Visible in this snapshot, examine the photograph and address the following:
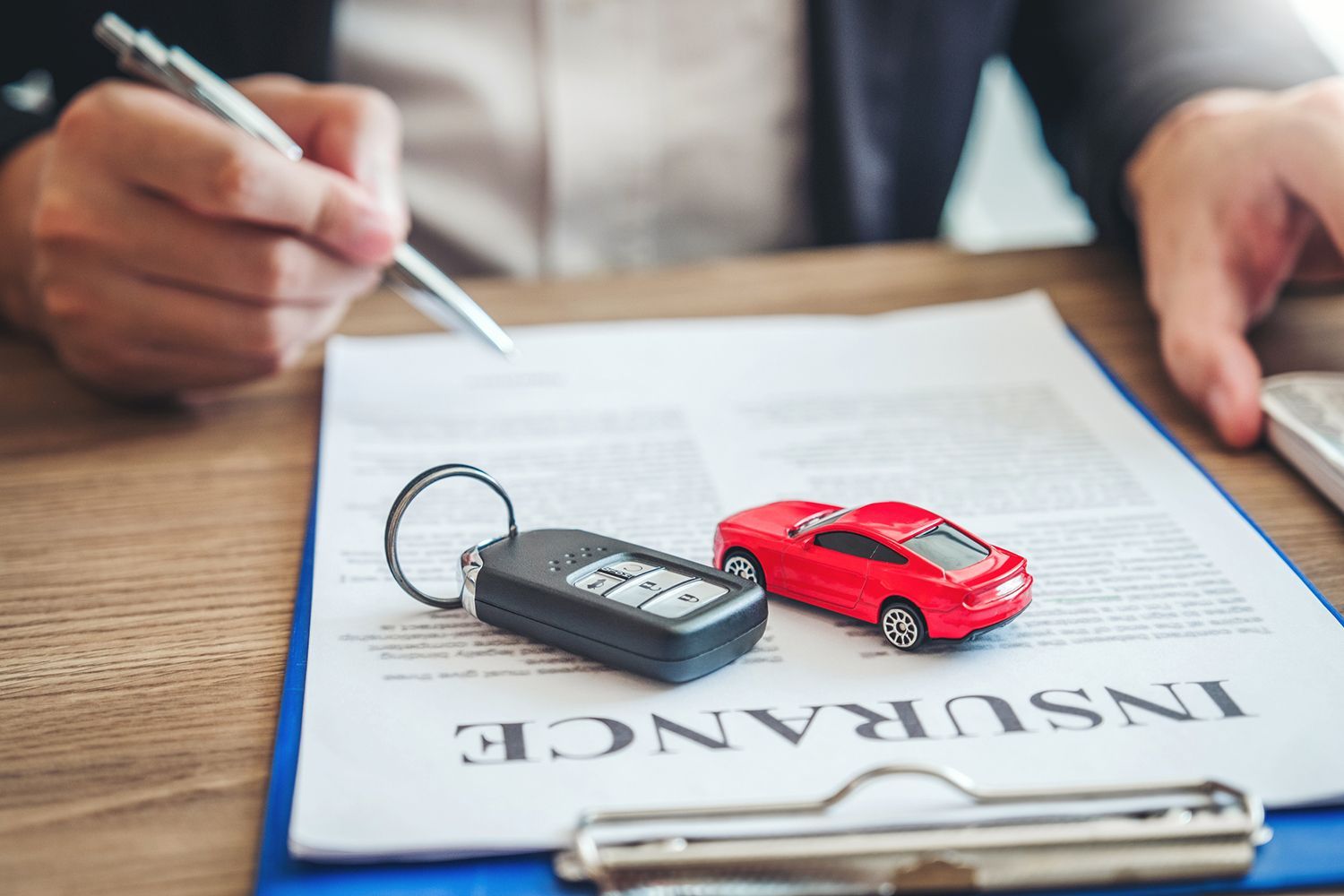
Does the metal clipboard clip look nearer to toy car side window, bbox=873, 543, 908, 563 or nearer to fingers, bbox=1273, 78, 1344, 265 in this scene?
toy car side window, bbox=873, 543, 908, 563

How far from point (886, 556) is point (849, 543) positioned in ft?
0.06

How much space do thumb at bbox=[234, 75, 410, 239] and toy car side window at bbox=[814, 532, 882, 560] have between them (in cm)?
37

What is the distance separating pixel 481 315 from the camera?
778 mm

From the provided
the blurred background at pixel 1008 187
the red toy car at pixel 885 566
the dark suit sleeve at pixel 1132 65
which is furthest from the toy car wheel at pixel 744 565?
the blurred background at pixel 1008 187

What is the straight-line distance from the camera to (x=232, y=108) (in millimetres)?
676

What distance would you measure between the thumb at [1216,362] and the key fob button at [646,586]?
1.26 ft

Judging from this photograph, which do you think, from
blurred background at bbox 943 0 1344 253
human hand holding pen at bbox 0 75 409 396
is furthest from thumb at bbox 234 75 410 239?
blurred background at bbox 943 0 1344 253

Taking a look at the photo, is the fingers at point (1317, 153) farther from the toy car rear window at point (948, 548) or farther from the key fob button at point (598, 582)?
the key fob button at point (598, 582)

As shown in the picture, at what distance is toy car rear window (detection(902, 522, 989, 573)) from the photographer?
454 millimetres

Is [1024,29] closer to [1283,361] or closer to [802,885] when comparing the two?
[1283,361]

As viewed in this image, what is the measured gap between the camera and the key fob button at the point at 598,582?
1.46ft

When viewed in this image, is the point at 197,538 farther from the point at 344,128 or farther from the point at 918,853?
the point at 918,853

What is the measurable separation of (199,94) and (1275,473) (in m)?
0.65

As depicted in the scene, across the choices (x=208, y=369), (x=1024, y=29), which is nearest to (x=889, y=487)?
(x=208, y=369)
